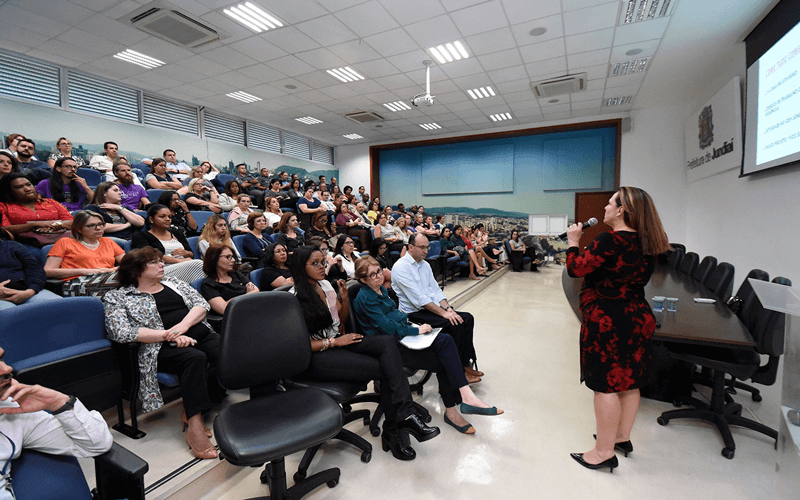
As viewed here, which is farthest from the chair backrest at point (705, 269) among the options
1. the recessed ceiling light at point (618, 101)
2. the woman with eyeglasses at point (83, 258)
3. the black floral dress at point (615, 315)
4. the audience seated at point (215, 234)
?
the woman with eyeglasses at point (83, 258)

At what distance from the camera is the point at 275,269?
332cm

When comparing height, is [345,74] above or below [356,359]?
above

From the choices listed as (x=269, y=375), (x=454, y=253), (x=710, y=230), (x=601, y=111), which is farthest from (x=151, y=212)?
(x=601, y=111)

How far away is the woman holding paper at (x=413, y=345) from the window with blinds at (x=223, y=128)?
302 inches

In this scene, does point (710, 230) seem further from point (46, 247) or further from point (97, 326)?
point (46, 247)

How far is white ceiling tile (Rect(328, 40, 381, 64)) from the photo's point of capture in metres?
5.16

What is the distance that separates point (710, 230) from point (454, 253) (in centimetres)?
426

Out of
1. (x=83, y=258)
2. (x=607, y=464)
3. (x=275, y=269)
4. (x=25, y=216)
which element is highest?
(x=25, y=216)

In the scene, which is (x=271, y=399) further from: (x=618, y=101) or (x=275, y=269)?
(x=618, y=101)

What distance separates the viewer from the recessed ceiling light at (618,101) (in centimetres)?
750

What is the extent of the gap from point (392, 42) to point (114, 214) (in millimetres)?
4079

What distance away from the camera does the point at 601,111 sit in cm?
844

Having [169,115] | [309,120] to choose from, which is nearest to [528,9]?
[309,120]

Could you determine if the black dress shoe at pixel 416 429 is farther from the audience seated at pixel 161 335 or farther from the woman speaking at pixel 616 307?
the audience seated at pixel 161 335
